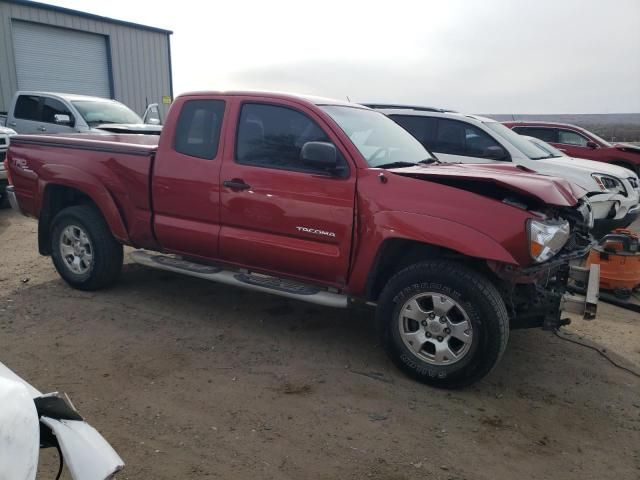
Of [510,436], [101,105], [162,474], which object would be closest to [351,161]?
[510,436]

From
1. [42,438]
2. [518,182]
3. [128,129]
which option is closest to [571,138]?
[128,129]

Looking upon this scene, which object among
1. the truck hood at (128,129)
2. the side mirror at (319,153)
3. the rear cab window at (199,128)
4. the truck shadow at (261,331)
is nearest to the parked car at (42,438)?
the truck shadow at (261,331)

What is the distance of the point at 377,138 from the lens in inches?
176

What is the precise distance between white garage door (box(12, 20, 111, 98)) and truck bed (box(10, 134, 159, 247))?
44.4ft

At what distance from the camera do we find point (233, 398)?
3449 millimetres

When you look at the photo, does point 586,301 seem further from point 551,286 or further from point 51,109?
point 51,109

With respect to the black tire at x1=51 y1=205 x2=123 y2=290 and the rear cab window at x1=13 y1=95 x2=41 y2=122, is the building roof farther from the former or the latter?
the black tire at x1=51 y1=205 x2=123 y2=290

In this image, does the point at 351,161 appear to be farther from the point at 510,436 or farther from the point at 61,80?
the point at 61,80

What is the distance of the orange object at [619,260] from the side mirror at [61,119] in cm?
944

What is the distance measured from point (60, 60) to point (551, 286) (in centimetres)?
1835

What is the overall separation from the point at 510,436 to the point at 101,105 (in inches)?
419

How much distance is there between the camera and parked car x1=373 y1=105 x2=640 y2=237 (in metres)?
7.66

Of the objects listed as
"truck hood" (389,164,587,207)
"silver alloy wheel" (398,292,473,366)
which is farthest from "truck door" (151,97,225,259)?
"silver alloy wheel" (398,292,473,366)

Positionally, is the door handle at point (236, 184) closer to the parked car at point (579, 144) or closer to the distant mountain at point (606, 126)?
the parked car at point (579, 144)
